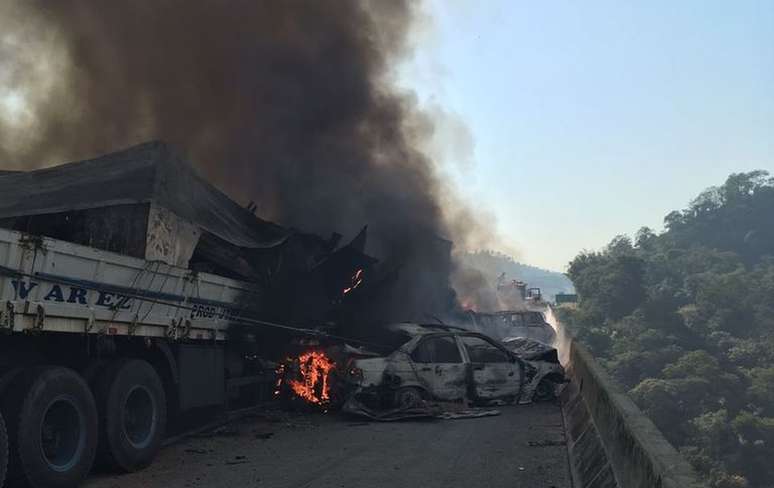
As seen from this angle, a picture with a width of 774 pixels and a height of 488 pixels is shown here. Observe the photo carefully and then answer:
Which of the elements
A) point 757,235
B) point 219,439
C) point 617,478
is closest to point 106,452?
point 219,439

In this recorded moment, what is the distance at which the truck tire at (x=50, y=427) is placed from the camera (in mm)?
5559

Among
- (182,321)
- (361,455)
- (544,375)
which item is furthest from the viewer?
(544,375)

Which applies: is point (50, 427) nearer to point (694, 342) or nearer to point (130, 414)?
point (130, 414)

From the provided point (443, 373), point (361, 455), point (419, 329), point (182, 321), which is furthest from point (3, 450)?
point (419, 329)

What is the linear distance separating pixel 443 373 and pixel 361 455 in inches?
125

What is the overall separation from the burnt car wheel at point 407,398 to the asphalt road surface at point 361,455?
26 cm

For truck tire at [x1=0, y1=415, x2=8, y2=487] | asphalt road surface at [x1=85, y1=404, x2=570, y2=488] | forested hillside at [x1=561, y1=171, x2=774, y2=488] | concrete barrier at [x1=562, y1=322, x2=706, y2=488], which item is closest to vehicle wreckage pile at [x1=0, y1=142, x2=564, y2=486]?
truck tire at [x1=0, y1=415, x2=8, y2=487]

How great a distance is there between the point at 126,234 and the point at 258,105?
9284 millimetres

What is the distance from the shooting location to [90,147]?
1441cm

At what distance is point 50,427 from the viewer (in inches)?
242

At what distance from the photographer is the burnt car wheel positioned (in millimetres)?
10297

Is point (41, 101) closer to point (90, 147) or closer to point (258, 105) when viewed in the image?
point (90, 147)

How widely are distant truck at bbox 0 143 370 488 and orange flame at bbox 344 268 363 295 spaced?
208 centimetres

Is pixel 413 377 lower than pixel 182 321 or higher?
lower
